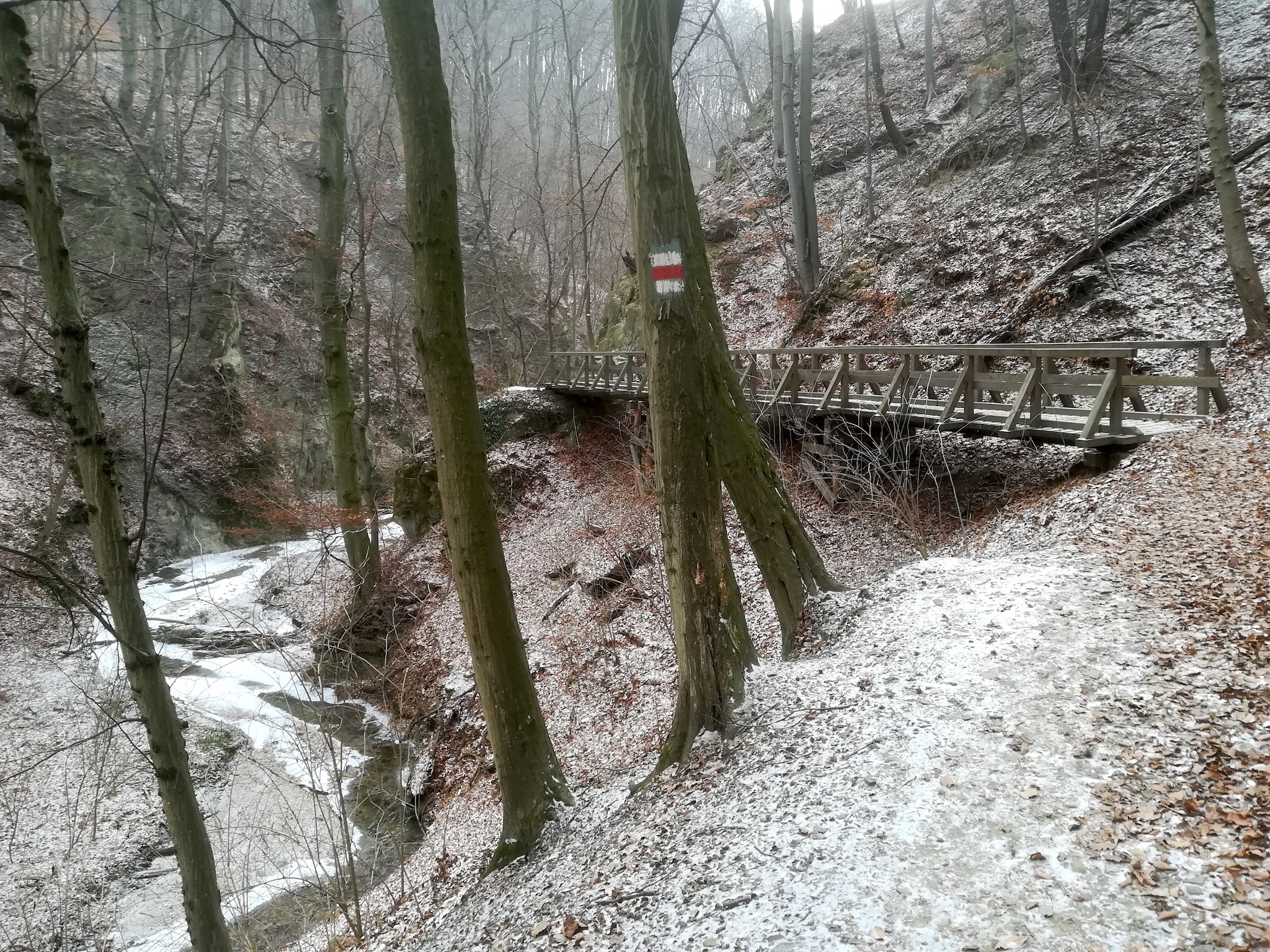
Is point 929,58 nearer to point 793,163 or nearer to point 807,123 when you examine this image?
point 807,123

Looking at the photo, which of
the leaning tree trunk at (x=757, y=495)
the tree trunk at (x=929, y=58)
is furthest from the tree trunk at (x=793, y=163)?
the leaning tree trunk at (x=757, y=495)

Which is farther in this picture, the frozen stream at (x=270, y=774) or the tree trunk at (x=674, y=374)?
the frozen stream at (x=270, y=774)

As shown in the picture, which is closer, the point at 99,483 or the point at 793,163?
the point at 99,483

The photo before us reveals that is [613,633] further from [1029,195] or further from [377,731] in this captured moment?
[1029,195]

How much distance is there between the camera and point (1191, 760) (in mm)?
3389

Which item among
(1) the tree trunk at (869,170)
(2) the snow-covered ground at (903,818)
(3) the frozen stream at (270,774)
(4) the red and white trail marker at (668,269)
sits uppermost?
(1) the tree trunk at (869,170)

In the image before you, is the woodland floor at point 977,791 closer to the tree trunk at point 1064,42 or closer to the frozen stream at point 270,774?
the frozen stream at point 270,774

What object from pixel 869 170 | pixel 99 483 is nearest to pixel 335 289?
pixel 99 483

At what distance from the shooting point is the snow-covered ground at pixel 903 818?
2.89 metres

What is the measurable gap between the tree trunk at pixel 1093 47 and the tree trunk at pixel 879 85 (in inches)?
176

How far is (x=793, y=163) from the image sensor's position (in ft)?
52.7

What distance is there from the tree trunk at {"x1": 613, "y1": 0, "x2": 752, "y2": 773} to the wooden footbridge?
342cm

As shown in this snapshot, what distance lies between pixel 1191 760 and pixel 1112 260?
11.3m

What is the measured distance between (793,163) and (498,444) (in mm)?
9039
